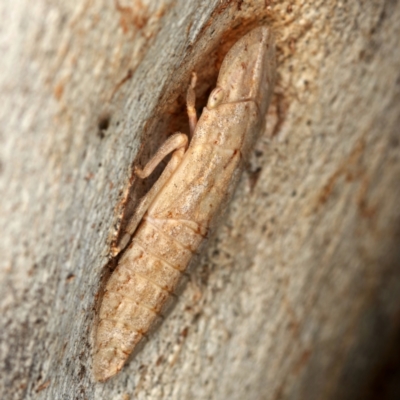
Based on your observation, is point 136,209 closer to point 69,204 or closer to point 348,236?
point 69,204

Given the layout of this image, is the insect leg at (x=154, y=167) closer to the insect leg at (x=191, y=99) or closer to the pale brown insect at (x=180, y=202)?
the pale brown insect at (x=180, y=202)

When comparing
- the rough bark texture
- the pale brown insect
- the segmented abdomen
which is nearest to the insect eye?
the pale brown insect

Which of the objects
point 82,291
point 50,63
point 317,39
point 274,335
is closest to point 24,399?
point 82,291

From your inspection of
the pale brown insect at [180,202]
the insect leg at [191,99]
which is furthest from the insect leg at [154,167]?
the insect leg at [191,99]

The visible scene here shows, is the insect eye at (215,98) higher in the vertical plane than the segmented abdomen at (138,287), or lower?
higher

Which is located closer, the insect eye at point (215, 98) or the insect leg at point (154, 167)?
the insect leg at point (154, 167)

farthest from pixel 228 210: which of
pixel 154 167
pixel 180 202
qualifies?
pixel 154 167

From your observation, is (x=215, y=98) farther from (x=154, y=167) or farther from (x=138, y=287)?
(x=138, y=287)

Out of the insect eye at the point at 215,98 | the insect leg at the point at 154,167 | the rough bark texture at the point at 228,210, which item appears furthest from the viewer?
the insect eye at the point at 215,98

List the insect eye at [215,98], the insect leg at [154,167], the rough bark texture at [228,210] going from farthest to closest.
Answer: the insect eye at [215,98], the insect leg at [154,167], the rough bark texture at [228,210]
